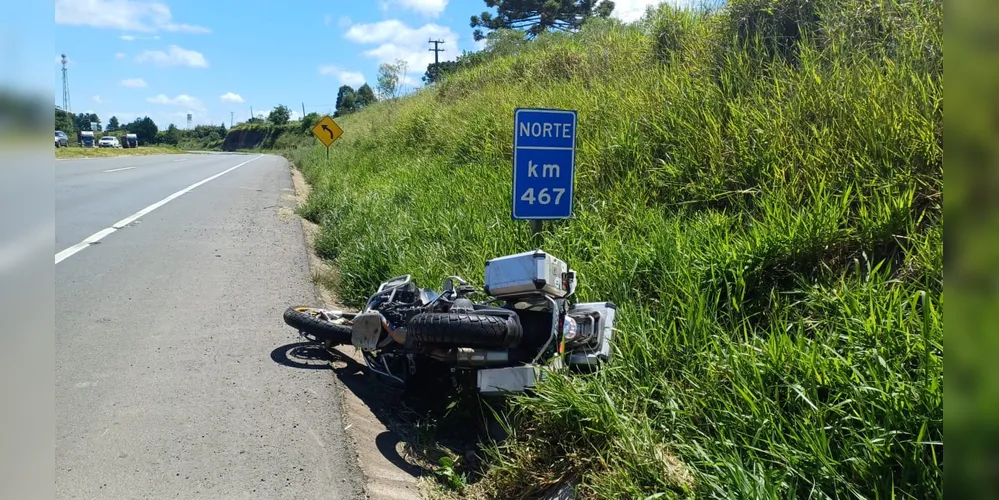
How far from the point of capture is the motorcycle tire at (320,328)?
5141 millimetres

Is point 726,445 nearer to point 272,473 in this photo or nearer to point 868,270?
point 868,270

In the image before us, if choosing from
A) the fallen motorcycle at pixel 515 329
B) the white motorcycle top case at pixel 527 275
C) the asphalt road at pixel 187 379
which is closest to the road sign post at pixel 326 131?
the asphalt road at pixel 187 379

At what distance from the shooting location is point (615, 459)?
3053 millimetres

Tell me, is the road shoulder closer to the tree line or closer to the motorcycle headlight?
the motorcycle headlight

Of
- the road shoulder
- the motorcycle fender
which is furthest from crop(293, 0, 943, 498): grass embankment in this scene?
the motorcycle fender

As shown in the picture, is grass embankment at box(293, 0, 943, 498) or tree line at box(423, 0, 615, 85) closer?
grass embankment at box(293, 0, 943, 498)

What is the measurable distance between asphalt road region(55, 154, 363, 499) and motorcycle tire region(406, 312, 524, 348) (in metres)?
0.80

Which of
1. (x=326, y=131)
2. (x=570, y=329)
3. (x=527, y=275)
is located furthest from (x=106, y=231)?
(x=326, y=131)

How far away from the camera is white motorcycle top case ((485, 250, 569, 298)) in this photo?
3.88 metres

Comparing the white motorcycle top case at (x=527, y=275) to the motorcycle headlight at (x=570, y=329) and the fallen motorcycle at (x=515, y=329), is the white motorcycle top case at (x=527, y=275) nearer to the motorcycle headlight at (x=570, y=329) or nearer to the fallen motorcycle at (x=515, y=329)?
the fallen motorcycle at (x=515, y=329)

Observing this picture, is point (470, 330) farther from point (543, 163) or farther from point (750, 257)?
point (543, 163)

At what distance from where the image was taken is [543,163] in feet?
17.8

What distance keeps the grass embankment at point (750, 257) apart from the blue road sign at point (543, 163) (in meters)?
0.48

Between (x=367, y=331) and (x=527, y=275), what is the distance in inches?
54.2
